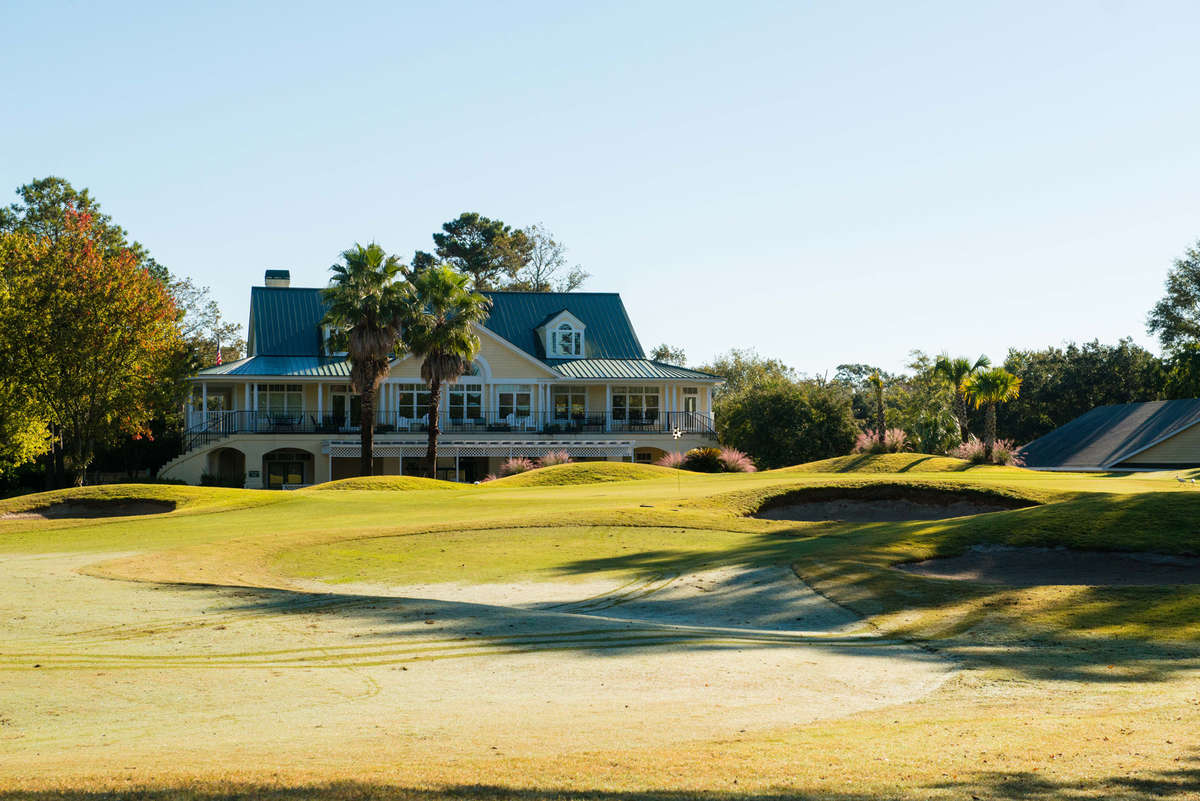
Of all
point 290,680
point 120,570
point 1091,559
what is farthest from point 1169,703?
point 120,570

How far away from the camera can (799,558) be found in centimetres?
1644

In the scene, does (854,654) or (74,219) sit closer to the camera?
(854,654)

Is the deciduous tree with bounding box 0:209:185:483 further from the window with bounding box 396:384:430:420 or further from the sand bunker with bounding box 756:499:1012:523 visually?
the sand bunker with bounding box 756:499:1012:523

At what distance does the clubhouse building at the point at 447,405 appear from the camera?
51500mm

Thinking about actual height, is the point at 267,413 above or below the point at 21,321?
below

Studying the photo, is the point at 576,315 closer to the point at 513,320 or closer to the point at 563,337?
the point at 563,337

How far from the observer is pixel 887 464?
37.8 meters

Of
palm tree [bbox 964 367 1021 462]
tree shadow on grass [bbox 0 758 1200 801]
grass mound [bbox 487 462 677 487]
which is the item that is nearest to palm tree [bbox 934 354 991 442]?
palm tree [bbox 964 367 1021 462]

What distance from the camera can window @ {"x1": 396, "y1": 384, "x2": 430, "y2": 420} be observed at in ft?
182

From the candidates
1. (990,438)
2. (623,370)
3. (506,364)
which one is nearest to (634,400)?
(623,370)

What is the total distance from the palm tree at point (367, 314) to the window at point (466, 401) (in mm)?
10874

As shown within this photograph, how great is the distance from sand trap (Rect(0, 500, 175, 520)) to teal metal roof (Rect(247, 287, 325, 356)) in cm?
2865

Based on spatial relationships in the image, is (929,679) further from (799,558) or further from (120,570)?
(120,570)

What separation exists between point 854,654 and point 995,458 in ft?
108
